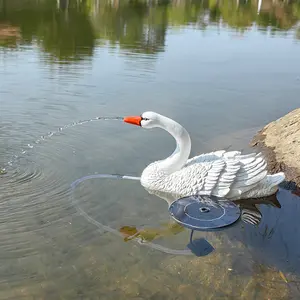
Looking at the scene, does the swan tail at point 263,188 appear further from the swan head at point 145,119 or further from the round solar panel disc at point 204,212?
the swan head at point 145,119

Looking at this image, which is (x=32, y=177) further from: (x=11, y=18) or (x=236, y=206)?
(x=11, y=18)

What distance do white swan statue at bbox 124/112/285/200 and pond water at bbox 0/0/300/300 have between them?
268 millimetres

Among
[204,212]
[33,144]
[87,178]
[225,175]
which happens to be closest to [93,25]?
[33,144]

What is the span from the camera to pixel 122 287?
546 cm

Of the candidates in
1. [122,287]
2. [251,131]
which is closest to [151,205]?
[122,287]

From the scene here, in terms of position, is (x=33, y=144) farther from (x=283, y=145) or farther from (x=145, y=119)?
(x=283, y=145)

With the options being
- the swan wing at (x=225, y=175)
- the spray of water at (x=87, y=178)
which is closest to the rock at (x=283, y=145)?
the swan wing at (x=225, y=175)

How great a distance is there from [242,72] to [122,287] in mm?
14288

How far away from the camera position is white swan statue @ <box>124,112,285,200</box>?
24.4ft

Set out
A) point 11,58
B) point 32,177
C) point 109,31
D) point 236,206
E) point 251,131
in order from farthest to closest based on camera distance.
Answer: point 109,31 → point 11,58 → point 251,131 → point 32,177 → point 236,206

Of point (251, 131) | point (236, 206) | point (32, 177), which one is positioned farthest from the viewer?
point (251, 131)

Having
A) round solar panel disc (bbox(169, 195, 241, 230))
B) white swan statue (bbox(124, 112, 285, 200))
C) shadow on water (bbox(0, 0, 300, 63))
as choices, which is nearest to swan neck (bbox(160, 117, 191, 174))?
white swan statue (bbox(124, 112, 285, 200))

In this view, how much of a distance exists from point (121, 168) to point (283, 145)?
3.61 metres

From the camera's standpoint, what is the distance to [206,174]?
24.5ft
